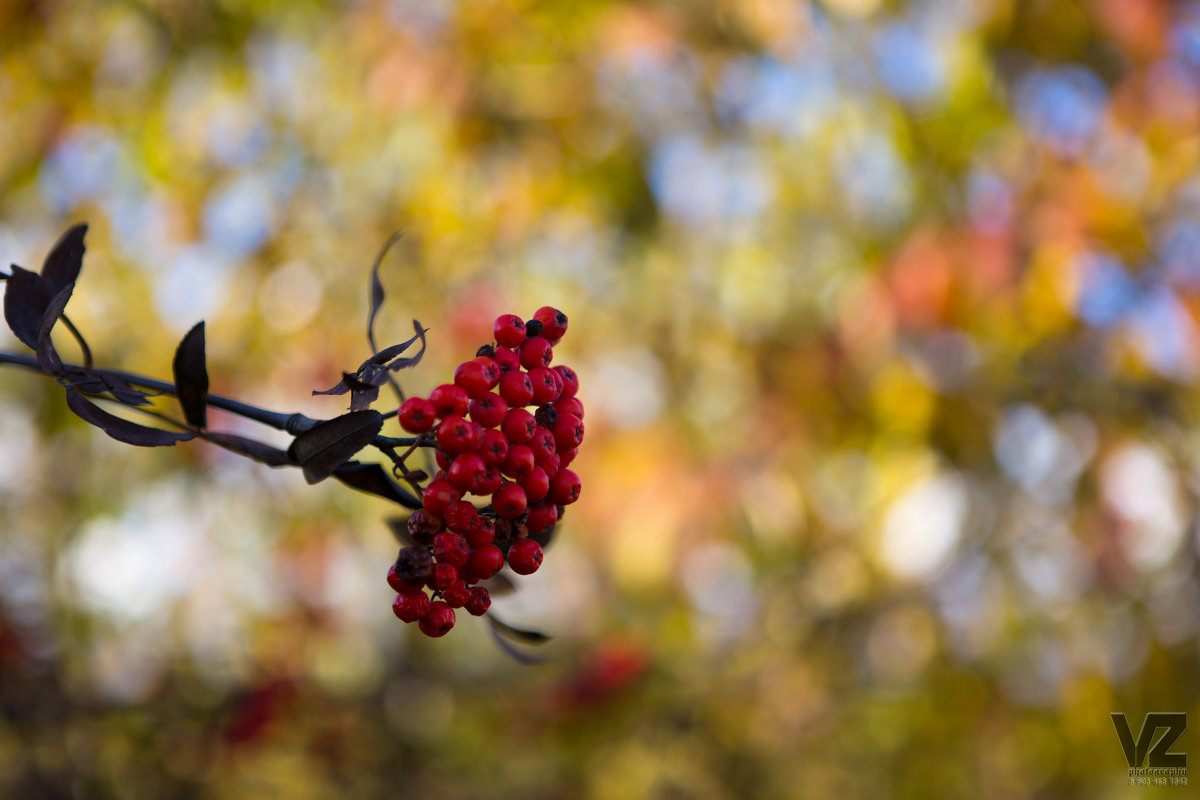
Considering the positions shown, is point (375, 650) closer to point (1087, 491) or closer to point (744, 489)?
point (744, 489)

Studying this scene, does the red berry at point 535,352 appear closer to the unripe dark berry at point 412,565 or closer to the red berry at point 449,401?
the red berry at point 449,401

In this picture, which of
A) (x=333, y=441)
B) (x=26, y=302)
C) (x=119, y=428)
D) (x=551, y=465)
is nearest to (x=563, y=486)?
(x=551, y=465)

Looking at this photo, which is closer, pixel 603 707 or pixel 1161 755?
pixel 1161 755

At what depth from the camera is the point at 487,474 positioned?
0.78m

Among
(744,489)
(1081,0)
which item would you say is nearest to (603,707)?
(744,489)

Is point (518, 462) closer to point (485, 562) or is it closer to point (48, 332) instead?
point (485, 562)

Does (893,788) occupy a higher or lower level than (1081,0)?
lower

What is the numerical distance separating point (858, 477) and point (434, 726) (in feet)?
7.67

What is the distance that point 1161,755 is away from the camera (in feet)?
8.52

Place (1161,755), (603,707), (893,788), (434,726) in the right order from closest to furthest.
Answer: (1161,755) → (603,707) → (893,788) → (434,726)

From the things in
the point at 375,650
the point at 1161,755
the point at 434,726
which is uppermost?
the point at 375,650

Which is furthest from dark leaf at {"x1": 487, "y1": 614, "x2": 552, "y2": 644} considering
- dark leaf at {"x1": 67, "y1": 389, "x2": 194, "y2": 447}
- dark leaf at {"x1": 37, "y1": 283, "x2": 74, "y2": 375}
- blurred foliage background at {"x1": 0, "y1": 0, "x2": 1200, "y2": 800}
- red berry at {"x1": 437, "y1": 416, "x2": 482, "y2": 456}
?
blurred foliage background at {"x1": 0, "y1": 0, "x2": 1200, "y2": 800}

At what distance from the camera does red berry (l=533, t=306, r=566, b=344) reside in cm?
88

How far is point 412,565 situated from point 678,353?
2472mm
